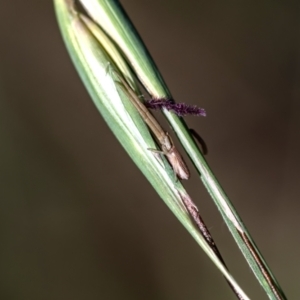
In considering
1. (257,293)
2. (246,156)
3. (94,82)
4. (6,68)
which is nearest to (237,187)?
(246,156)

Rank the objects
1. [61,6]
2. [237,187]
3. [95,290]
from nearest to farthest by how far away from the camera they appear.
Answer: [61,6]
[95,290]
[237,187]

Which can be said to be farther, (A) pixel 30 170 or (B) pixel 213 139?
(B) pixel 213 139

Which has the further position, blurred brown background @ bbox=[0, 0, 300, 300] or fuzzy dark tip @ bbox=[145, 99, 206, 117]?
blurred brown background @ bbox=[0, 0, 300, 300]

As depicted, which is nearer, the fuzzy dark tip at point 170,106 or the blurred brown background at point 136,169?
the fuzzy dark tip at point 170,106

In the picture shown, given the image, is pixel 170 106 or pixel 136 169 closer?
pixel 170 106

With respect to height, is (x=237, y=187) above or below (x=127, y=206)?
below

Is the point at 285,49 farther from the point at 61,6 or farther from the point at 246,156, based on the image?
the point at 61,6

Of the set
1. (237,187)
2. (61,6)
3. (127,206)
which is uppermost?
(61,6)

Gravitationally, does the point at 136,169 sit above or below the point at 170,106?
below
